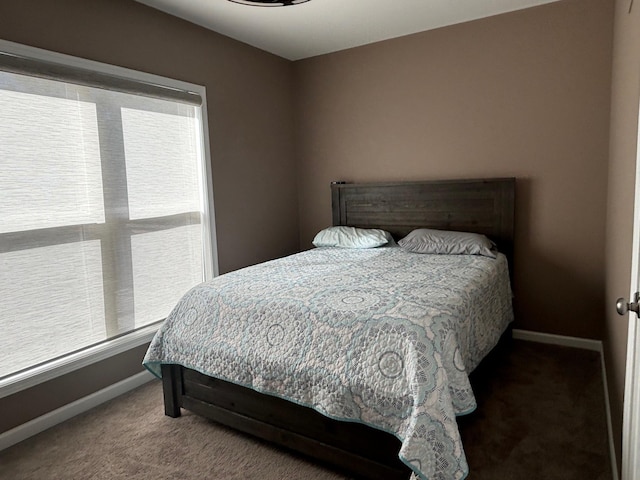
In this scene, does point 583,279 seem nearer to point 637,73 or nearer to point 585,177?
point 585,177

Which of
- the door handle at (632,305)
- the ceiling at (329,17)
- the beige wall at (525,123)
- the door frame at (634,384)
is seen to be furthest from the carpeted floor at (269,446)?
A: the ceiling at (329,17)

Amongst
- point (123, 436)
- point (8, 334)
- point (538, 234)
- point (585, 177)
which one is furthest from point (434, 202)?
point (8, 334)

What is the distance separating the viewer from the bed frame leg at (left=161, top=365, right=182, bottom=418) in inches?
96.1

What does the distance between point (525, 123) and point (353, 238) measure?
163 centimetres

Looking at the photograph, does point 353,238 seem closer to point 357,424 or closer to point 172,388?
point 172,388

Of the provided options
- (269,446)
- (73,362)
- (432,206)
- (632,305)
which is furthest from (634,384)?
(73,362)

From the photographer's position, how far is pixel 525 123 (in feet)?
10.9

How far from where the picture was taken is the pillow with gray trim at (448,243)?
316 centimetres

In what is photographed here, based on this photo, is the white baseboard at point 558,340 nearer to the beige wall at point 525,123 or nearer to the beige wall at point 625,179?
the beige wall at point 525,123

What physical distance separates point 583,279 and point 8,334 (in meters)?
3.80

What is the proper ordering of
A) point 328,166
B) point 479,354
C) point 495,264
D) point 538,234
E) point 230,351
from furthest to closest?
point 328,166 → point 538,234 → point 495,264 → point 479,354 → point 230,351

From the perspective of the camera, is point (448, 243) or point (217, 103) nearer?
point (448, 243)

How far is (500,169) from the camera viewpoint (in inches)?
136

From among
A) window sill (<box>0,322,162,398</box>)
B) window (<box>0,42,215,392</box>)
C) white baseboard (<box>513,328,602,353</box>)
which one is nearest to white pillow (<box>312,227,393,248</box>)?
window (<box>0,42,215,392</box>)
